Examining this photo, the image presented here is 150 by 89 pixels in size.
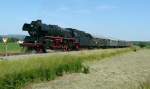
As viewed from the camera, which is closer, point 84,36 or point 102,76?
point 102,76

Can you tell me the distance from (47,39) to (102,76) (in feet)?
70.8

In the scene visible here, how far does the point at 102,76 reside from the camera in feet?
63.6

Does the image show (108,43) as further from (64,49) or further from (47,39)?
(47,39)

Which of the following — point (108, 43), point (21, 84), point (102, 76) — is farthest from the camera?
point (108, 43)

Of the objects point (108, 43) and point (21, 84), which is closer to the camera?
point (21, 84)

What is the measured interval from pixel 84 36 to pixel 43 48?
45.8 ft

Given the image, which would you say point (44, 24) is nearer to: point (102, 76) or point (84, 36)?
Result: point (84, 36)

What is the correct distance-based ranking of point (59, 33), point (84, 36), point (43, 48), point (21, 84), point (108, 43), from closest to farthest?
point (21, 84), point (43, 48), point (59, 33), point (84, 36), point (108, 43)

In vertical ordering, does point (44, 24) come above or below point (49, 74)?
above

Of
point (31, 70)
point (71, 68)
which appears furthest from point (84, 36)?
point (31, 70)

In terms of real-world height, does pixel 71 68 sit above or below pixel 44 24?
below

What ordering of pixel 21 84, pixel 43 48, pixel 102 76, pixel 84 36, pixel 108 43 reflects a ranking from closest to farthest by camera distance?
pixel 21 84
pixel 102 76
pixel 43 48
pixel 84 36
pixel 108 43

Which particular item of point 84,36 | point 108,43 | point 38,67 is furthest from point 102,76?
point 108,43

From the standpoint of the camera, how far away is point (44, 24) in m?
41.2
